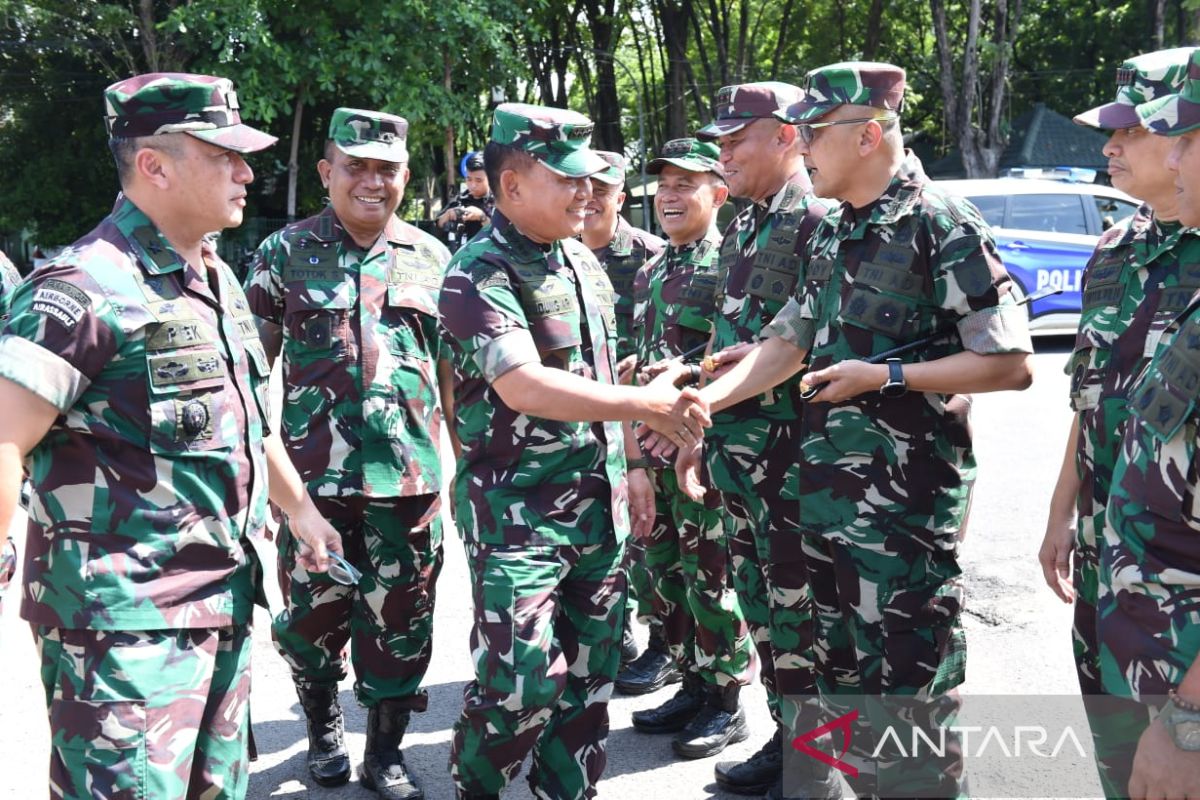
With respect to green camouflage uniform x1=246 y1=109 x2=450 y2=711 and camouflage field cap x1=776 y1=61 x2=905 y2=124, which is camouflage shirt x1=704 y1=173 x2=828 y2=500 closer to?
camouflage field cap x1=776 y1=61 x2=905 y2=124

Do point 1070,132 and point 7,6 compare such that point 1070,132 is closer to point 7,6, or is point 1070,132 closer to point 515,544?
point 7,6

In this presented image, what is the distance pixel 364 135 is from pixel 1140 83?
2.50 meters

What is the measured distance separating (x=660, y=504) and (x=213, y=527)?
7.77ft

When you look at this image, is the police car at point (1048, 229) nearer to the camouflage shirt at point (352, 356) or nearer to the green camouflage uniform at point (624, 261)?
the green camouflage uniform at point (624, 261)

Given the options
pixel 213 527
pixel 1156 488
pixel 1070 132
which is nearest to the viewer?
pixel 1156 488

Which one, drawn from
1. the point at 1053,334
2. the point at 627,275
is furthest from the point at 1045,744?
the point at 1053,334

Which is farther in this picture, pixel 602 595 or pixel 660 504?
pixel 660 504

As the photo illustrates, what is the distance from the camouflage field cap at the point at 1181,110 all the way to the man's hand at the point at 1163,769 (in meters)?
1.00

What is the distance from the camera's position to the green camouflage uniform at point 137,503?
2.32m

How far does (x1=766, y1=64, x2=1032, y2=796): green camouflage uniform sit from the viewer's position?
2977 mm

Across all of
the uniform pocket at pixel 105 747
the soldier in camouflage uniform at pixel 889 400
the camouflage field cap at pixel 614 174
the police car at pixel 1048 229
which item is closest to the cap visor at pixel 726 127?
the soldier in camouflage uniform at pixel 889 400

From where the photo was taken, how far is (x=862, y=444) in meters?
3.06

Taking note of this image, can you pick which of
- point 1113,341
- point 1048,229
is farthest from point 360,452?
point 1048,229

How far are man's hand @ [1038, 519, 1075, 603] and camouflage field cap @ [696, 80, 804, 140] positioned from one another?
1632mm
